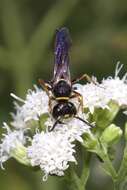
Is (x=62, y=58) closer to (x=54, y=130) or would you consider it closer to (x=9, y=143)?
(x=54, y=130)

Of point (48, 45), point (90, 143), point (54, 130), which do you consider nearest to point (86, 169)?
point (90, 143)

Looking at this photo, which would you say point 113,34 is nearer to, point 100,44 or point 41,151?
point 100,44

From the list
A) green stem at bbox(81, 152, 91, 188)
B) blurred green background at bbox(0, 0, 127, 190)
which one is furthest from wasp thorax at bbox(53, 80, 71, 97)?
blurred green background at bbox(0, 0, 127, 190)

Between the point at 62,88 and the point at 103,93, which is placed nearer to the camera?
the point at 62,88

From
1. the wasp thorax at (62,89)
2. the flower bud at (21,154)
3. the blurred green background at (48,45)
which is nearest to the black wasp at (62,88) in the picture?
the wasp thorax at (62,89)

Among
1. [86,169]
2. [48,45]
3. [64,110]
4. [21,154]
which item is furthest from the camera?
[48,45]

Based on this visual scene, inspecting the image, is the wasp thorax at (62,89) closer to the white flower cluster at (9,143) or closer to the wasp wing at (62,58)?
the wasp wing at (62,58)
